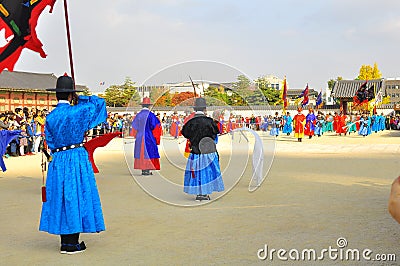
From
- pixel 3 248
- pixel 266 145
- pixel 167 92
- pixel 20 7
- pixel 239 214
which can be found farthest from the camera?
pixel 266 145

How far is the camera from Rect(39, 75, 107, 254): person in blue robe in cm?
489

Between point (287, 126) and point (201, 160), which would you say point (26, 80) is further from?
point (201, 160)

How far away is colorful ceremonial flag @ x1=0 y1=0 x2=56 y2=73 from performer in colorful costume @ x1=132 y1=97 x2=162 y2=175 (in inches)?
99.0

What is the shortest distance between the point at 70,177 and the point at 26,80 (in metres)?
47.5

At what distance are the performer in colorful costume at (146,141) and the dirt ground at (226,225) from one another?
60cm

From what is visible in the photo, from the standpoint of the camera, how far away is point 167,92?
7.69 m

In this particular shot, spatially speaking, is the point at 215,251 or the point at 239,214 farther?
the point at 239,214

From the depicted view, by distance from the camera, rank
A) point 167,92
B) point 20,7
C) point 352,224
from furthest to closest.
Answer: point 20,7 → point 167,92 → point 352,224

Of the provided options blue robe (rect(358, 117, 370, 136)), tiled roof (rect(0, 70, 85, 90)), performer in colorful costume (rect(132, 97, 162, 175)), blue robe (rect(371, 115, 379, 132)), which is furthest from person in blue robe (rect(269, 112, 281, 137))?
tiled roof (rect(0, 70, 85, 90))

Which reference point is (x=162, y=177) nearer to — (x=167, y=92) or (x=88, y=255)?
(x=167, y=92)

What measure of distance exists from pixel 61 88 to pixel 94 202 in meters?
1.20

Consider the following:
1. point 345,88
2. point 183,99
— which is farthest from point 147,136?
point 345,88

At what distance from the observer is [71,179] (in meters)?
4.95

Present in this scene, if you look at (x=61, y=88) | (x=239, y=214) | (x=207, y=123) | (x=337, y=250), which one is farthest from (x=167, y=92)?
(x=337, y=250)
